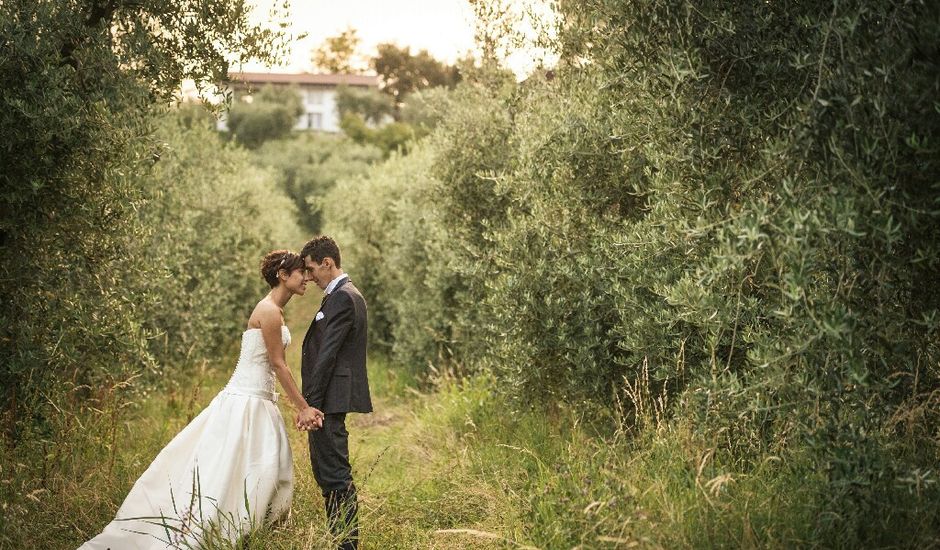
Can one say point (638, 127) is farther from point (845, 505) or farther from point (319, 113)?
point (319, 113)

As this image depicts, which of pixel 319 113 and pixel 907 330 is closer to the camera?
pixel 907 330

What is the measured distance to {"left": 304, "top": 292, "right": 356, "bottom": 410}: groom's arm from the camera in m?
6.75

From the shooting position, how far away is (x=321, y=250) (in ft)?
23.1

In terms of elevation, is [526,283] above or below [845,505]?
above

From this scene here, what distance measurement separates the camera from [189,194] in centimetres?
1886

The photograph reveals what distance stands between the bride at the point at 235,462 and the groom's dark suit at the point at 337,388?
0.17 meters

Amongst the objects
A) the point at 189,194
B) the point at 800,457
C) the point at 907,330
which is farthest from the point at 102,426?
the point at 189,194

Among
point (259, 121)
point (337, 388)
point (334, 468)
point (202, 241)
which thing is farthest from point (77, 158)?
point (259, 121)

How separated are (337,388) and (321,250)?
1128 mm

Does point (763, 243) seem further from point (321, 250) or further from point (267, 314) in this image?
point (267, 314)

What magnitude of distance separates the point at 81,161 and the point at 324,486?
359 centimetres

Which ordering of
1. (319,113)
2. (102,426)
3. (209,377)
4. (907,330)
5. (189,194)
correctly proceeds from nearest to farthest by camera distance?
(907,330)
(102,426)
(209,377)
(189,194)
(319,113)

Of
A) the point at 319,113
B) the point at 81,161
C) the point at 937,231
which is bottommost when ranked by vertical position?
the point at 937,231

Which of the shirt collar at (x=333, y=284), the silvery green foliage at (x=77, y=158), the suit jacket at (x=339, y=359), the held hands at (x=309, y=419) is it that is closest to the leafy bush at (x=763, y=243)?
the suit jacket at (x=339, y=359)
